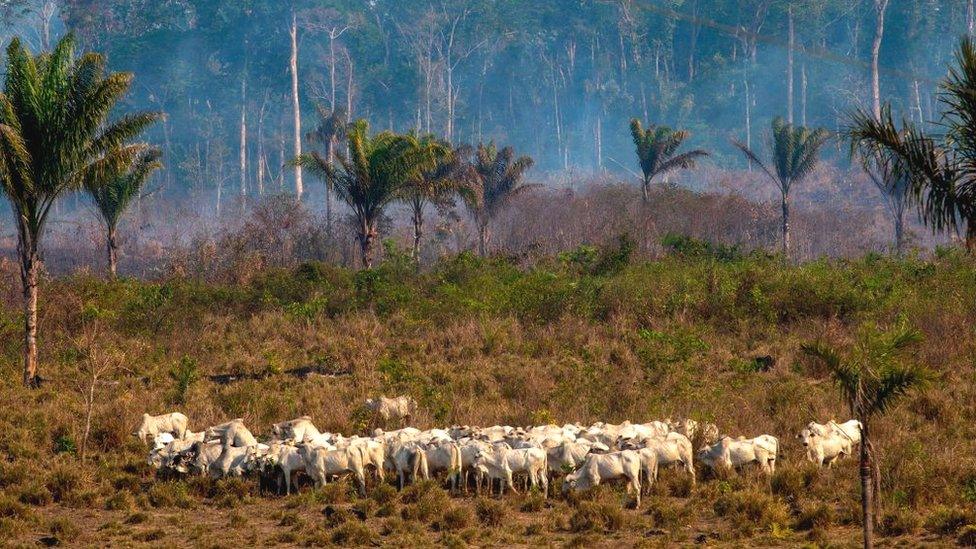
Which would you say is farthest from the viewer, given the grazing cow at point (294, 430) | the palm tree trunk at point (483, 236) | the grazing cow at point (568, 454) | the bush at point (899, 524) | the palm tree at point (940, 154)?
the palm tree trunk at point (483, 236)

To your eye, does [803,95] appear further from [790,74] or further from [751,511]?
[751,511]

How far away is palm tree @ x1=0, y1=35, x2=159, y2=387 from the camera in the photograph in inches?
851

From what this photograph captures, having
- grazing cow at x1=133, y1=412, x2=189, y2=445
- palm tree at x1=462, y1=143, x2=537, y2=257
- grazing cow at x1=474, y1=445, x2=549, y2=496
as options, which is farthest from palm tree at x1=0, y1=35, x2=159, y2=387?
palm tree at x1=462, y1=143, x2=537, y2=257

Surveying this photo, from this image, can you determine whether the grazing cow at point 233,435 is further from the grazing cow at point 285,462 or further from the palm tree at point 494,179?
the palm tree at point 494,179


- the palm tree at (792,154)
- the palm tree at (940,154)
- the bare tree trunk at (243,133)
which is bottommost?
the palm tree at (940,154)

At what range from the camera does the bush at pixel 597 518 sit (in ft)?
42.8

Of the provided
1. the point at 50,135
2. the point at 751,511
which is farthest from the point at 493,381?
the point at 50,135

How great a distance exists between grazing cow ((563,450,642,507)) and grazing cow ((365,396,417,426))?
534 cm

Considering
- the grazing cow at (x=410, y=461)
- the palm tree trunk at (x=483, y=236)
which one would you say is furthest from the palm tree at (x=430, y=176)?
the grazing cow at (x=410, y=461)

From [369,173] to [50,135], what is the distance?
14.7 m

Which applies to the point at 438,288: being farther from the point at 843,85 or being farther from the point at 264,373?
the point at 843,85

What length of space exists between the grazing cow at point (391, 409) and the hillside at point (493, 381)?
324 mm

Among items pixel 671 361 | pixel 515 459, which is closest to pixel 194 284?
pixel 671 361

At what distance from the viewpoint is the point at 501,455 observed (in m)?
14.8
